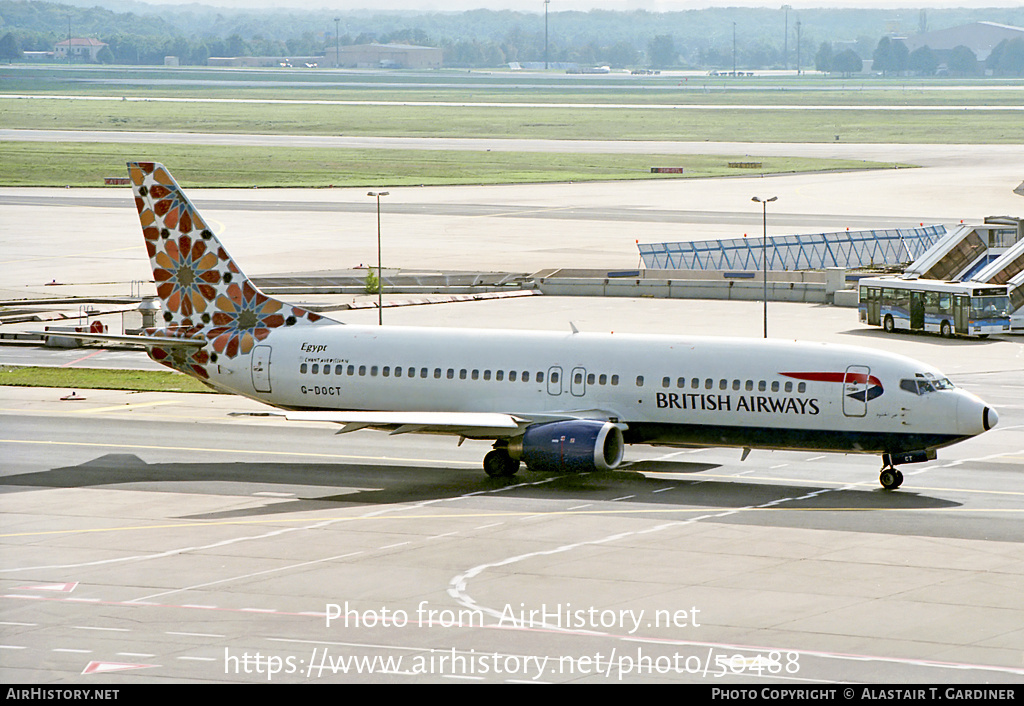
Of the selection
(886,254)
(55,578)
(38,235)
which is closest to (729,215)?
(886,254)

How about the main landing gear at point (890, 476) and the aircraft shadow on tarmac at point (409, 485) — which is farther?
the main landing gear at point (890, 476)

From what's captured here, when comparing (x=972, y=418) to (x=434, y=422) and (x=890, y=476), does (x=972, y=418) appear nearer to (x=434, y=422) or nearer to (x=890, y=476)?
(x=890, y=476)

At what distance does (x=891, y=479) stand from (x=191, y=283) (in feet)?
87.0

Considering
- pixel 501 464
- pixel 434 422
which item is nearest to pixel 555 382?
pixel 501 464

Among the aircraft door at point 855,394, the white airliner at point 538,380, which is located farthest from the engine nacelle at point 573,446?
the aircraft door at point 855,394

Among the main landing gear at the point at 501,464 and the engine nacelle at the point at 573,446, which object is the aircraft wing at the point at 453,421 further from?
the engine nacelle at the point at 573,446

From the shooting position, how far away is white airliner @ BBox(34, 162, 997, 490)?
4891cm

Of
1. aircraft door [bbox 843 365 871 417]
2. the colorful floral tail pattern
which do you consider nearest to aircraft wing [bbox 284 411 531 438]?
the colorful floral tail pattern

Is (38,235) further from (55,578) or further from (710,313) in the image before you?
(55,578)

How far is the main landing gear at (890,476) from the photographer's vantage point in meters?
49.6

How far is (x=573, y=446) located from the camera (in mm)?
49062

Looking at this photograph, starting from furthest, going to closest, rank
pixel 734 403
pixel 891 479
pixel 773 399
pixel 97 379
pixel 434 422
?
pixel 97 379 → pixel 434 422 → pixel 734 403 → pixel 891 479 → pixel 773 399

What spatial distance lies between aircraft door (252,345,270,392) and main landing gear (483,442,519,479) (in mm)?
9313

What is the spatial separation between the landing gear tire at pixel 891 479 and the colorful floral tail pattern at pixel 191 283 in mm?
21237
